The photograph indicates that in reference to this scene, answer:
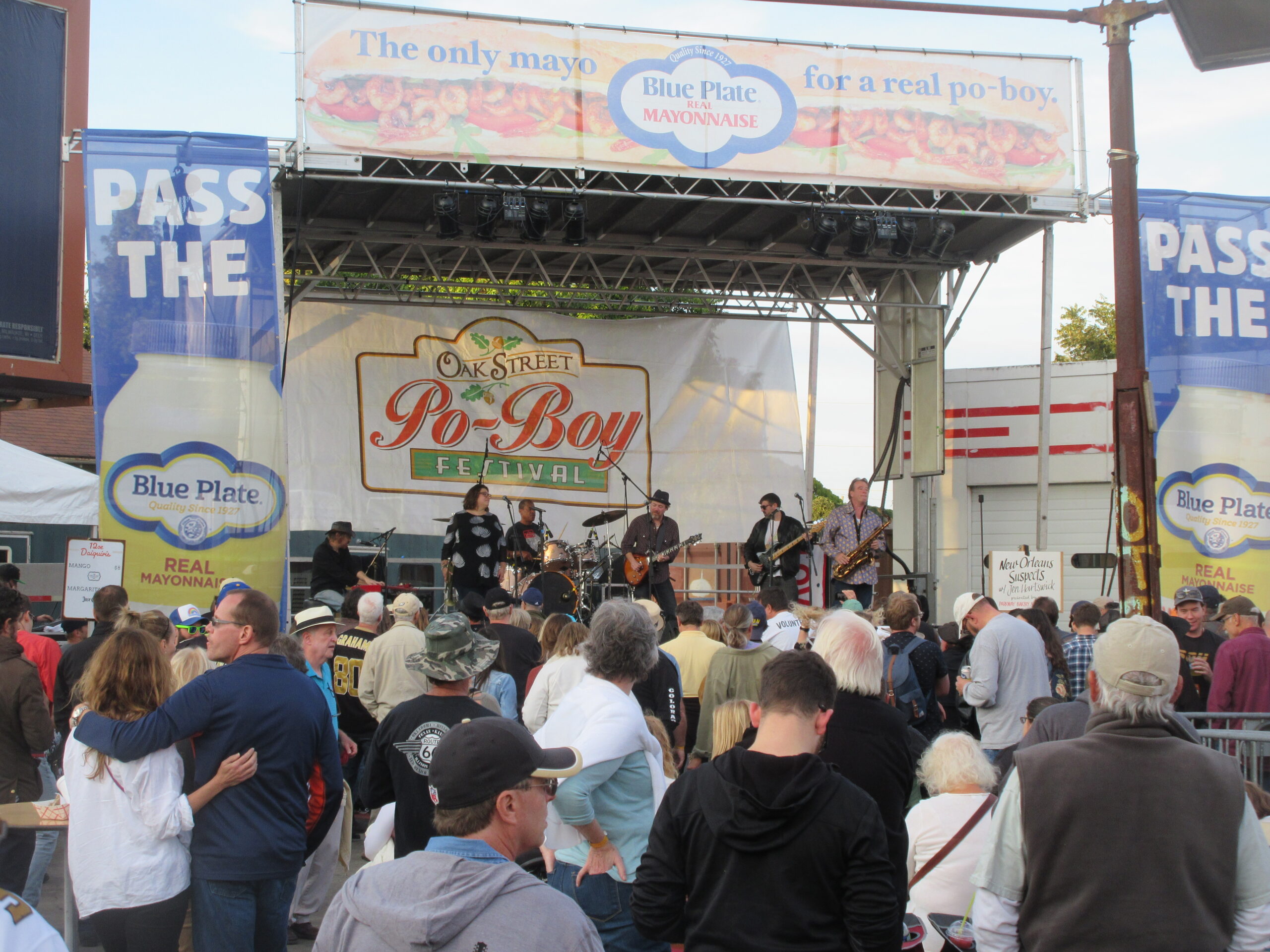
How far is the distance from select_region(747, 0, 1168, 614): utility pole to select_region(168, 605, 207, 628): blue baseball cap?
5.82 meters

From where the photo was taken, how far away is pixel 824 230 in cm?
1274

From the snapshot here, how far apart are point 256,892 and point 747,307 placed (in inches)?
514

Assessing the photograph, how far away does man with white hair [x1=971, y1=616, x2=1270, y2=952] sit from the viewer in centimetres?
252

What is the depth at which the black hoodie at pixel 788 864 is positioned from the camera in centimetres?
258

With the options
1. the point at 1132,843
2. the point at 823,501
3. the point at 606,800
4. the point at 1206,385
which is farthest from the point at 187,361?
the point at 823,501

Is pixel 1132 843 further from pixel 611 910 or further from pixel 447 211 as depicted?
pixel 447 211

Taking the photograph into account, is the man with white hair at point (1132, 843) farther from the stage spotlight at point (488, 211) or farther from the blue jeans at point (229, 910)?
the stage spotlight at point (488, 211)

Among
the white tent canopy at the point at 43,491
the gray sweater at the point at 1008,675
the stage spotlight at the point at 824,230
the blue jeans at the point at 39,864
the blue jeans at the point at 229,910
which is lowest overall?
the blue jeans at the point at 39,864

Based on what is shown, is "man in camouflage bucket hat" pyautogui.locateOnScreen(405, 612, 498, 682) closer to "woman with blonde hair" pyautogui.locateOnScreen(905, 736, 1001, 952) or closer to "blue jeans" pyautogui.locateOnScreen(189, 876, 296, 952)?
"blue jeans" pyautogui.locateOnScreen(189, 876, 296, 952)

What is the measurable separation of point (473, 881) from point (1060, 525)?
15596 millimetres

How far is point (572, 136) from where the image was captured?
11.6 metres

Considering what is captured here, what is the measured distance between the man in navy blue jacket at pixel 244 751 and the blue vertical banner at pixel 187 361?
6.63 metres

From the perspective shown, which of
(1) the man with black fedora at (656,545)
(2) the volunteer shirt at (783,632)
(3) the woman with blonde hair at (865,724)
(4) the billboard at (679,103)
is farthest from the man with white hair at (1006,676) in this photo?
(1) the man with black fedora at (656,545)

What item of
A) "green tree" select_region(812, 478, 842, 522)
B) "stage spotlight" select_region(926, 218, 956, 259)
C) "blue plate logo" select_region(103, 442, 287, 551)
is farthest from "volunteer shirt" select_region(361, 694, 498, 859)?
"green tree" select_region(812, 478, 842, 522)
